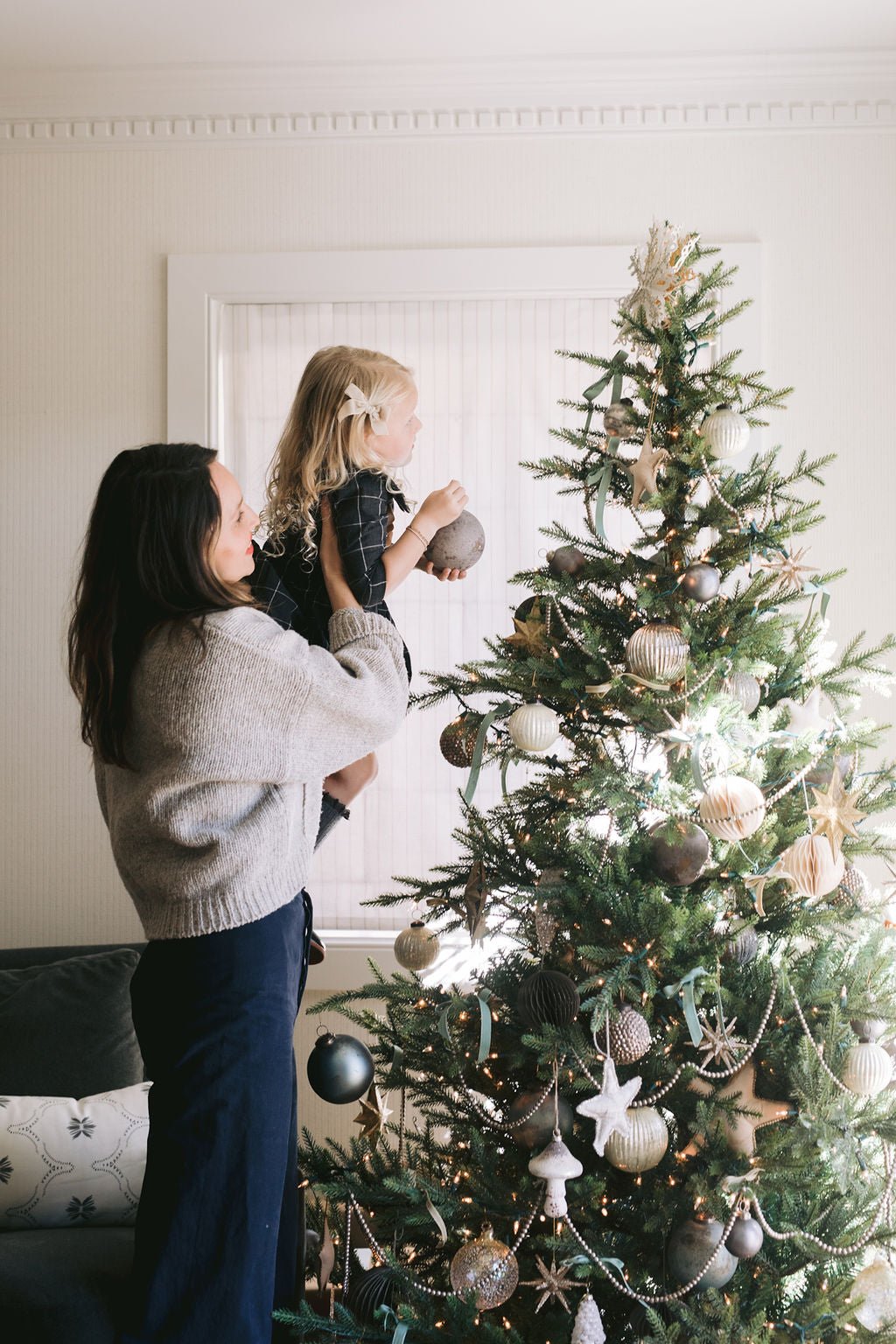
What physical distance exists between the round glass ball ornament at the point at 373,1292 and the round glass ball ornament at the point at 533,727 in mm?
722

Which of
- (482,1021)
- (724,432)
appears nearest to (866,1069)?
(482,1021)

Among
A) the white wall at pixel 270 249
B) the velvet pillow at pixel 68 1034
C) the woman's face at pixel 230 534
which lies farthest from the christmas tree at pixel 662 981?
the white wall at pixel 270 249

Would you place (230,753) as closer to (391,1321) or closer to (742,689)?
(742,689)

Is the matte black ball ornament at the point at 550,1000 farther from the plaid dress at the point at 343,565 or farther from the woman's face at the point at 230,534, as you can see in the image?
the woman's face at the point at 230,534

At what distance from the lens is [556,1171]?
1342 millimetres

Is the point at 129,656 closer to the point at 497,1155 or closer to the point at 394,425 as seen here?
the point at 394,425

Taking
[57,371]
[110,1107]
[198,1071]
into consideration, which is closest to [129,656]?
[198,1071]

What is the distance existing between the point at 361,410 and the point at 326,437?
0.07 meters

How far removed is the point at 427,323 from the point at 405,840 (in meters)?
1.25

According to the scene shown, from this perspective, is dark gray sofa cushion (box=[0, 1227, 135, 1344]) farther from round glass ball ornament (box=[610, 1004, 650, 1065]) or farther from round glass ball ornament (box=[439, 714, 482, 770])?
round glass ball ornament (box=[439, 714, 482, 770])

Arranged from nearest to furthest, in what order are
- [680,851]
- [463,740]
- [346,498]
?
[680,851], [346,498], [463,740]

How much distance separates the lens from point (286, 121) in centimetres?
264

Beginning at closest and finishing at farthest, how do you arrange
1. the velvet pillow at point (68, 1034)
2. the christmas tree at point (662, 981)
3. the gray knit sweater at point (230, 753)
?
the gray knit sweater at point (230, 753)
the christmas tree at point (662, 981)
the velvet pillow at point (68, 1034)

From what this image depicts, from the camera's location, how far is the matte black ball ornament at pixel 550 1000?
4.53ft
